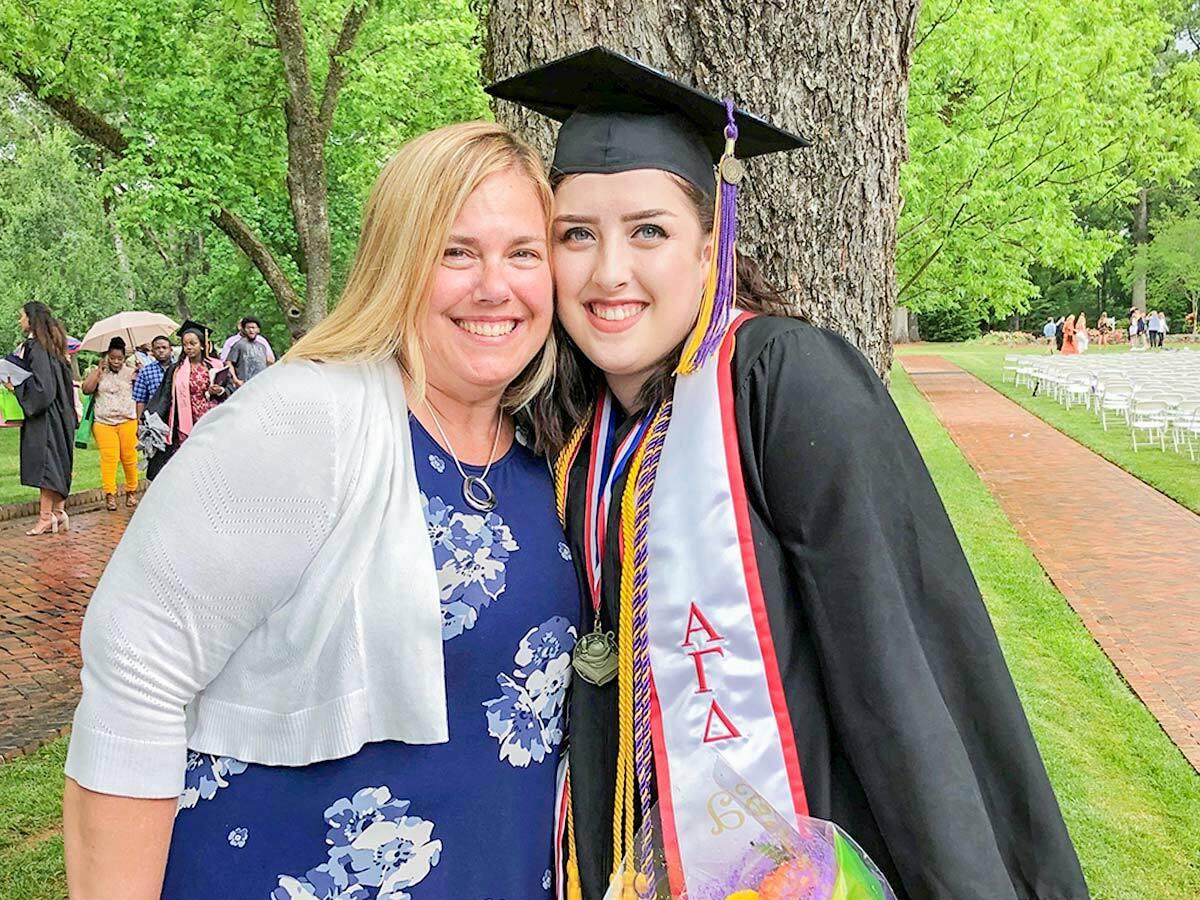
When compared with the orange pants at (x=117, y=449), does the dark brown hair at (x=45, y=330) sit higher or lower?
higher

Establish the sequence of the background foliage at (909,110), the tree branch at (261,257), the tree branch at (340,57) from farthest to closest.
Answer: the tree branch at (261,257) → the tree branch at (340,57) → the background foliage at (909,110)

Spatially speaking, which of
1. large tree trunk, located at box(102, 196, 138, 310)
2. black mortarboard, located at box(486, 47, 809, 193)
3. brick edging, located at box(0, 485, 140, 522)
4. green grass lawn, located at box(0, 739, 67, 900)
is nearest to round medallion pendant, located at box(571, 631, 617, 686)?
black mortarboard, located at box(486, 47, 809, 193)

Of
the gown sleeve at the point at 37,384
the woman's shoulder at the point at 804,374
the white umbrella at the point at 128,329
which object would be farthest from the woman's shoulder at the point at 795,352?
the white umbrella at the point at 128,329

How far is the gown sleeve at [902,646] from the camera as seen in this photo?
61.1 inches

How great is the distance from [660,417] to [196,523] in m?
0.78

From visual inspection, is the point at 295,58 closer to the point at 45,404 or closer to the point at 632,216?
the point at 45,404

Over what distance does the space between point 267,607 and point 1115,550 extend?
901 cm

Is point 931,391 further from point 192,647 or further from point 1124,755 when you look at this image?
point 192,647

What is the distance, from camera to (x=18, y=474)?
14.1 metres

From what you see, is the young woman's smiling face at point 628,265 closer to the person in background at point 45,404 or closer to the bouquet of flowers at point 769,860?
the bouquet of flowers at point 769,860

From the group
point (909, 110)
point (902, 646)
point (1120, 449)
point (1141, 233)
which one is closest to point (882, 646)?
point (902, 646)

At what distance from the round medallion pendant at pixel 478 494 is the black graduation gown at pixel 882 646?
46 cm

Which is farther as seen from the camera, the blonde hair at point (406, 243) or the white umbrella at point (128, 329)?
the white umbrella at point (128, 329)

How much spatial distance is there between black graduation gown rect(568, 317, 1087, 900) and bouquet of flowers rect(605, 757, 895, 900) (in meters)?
0.10
